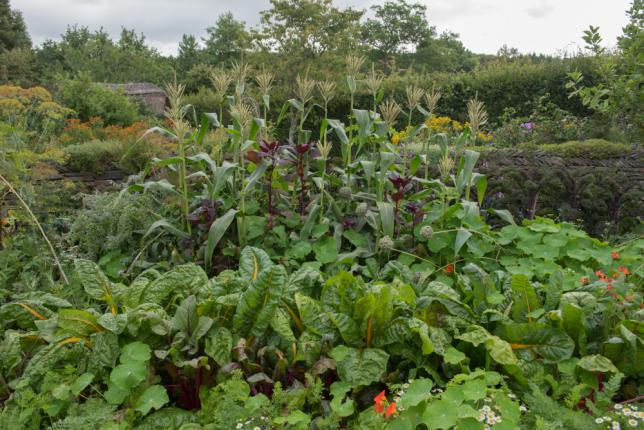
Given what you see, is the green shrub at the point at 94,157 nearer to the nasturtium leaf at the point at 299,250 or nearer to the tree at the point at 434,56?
the nasturtium leaf at the point at 299,250

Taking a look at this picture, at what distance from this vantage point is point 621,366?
77.5 inches

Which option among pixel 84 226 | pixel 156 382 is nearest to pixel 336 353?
pixel 156 382

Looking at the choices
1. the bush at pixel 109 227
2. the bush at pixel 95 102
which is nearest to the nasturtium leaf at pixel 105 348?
the bush at pixel 109 227

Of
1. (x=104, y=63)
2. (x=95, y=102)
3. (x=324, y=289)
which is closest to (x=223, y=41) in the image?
(x=104, y=63)

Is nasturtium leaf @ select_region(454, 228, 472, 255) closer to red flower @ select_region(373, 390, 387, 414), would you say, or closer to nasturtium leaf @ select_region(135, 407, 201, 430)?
red flower @ select_region(373, 390, 387, 414)

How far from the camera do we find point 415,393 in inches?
69.1

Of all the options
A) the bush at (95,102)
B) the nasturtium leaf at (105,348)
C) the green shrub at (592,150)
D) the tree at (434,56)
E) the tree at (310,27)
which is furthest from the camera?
the tree at (434,56)

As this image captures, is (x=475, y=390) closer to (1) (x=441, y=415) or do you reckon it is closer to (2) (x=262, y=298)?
(1) (x=441, y=415)

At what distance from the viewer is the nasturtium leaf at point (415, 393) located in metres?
1.70

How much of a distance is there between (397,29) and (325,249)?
129ft

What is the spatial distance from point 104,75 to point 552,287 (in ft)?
91.3

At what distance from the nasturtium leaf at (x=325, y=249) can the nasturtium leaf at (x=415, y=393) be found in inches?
50.5

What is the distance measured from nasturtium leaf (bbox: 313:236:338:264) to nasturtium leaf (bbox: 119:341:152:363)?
1.30 m

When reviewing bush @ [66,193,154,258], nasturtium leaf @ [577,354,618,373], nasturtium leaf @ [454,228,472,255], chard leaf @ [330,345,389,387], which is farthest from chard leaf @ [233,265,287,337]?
bush @ [66,193,154,258]
